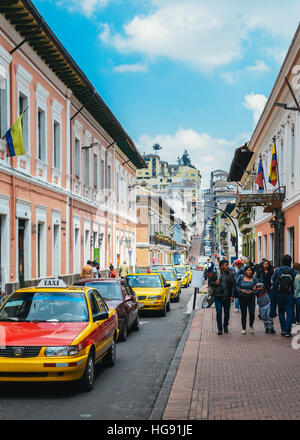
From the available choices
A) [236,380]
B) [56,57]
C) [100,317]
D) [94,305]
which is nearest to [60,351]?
[100,317]

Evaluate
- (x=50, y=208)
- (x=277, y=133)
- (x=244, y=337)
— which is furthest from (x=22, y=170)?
(x=277, y=133)

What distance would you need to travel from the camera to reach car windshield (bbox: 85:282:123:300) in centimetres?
1392

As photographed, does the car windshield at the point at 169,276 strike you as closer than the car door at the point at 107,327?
No

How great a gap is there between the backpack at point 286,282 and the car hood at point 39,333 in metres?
5.71

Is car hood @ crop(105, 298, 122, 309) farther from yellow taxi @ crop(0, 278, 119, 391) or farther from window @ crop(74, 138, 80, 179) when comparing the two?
window @ crop(74, 138, 80, 179)

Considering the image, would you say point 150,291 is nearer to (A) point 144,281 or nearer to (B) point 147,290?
(B) point 147,290

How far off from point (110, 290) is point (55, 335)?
6334 mm

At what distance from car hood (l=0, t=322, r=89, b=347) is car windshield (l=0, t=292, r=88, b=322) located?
0.24 meters

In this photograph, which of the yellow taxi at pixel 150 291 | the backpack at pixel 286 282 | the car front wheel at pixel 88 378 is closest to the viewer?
the car front wheel at pixel 88 378

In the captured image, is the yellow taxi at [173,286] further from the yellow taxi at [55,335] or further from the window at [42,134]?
the yellow taxi at [55,335]

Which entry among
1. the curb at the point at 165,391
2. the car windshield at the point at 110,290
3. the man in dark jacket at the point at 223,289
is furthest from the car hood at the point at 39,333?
the man in dark jacket at the point at 223,289

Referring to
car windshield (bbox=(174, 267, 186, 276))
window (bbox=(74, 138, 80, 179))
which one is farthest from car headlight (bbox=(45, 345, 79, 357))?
car windshield (bbox=(174, 267, 186, 276))

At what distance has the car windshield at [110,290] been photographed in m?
13.9

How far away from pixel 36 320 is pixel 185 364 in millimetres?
2847
